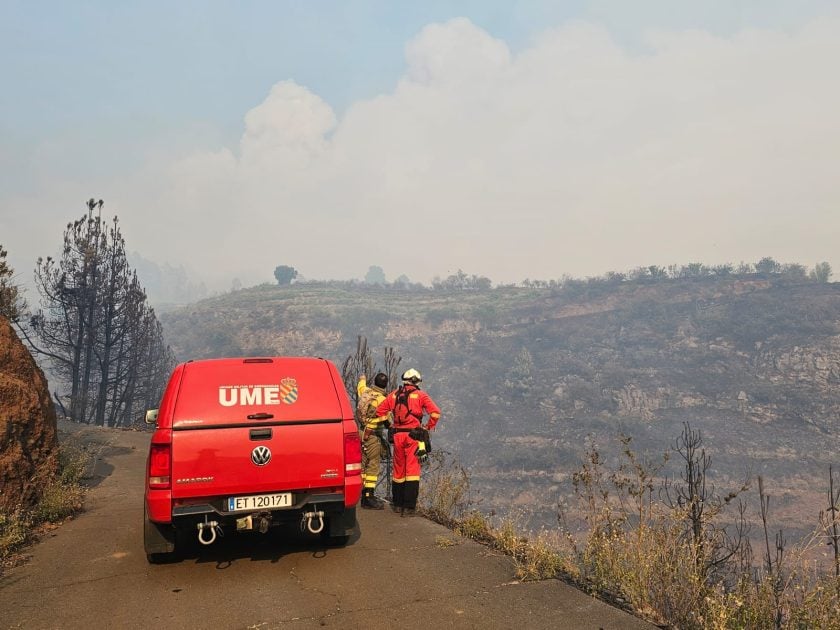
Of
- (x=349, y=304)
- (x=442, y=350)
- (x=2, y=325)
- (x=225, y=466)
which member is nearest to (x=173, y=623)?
(x=225, y=466)

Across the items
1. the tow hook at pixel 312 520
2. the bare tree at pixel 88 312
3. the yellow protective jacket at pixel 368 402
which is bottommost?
the tow hook at pixel 312 520

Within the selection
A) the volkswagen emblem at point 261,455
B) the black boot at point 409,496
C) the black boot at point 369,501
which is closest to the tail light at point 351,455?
the volkswagen emblem at point 261,455

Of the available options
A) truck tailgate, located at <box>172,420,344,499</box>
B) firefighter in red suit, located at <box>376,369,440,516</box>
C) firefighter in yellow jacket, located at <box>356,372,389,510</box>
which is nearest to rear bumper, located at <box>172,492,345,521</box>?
truck tailgate, located at <box>172,420,344,499</box>

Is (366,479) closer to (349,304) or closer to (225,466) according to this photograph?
(225,466)

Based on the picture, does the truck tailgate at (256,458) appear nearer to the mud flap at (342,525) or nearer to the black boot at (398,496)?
the mud flap at (342,525)

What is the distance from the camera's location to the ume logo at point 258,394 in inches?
Result: 200

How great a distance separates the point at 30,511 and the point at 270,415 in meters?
4.42

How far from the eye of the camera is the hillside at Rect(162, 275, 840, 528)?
51.8 meters

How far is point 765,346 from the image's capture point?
70250 millimetres

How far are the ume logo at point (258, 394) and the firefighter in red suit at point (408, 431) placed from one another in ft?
8.00

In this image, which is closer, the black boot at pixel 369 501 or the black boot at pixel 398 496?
the black boot at pixel 398 496

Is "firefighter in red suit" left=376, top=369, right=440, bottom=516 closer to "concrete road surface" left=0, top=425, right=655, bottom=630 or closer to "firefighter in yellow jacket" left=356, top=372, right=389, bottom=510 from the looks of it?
"firefighter in yellow jacket" left=356, top=372, right=389, bottom=510

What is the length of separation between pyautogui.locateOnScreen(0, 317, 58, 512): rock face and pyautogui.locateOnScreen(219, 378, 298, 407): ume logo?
156 inches

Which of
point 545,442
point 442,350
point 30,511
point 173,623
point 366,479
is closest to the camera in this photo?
point 173,623
